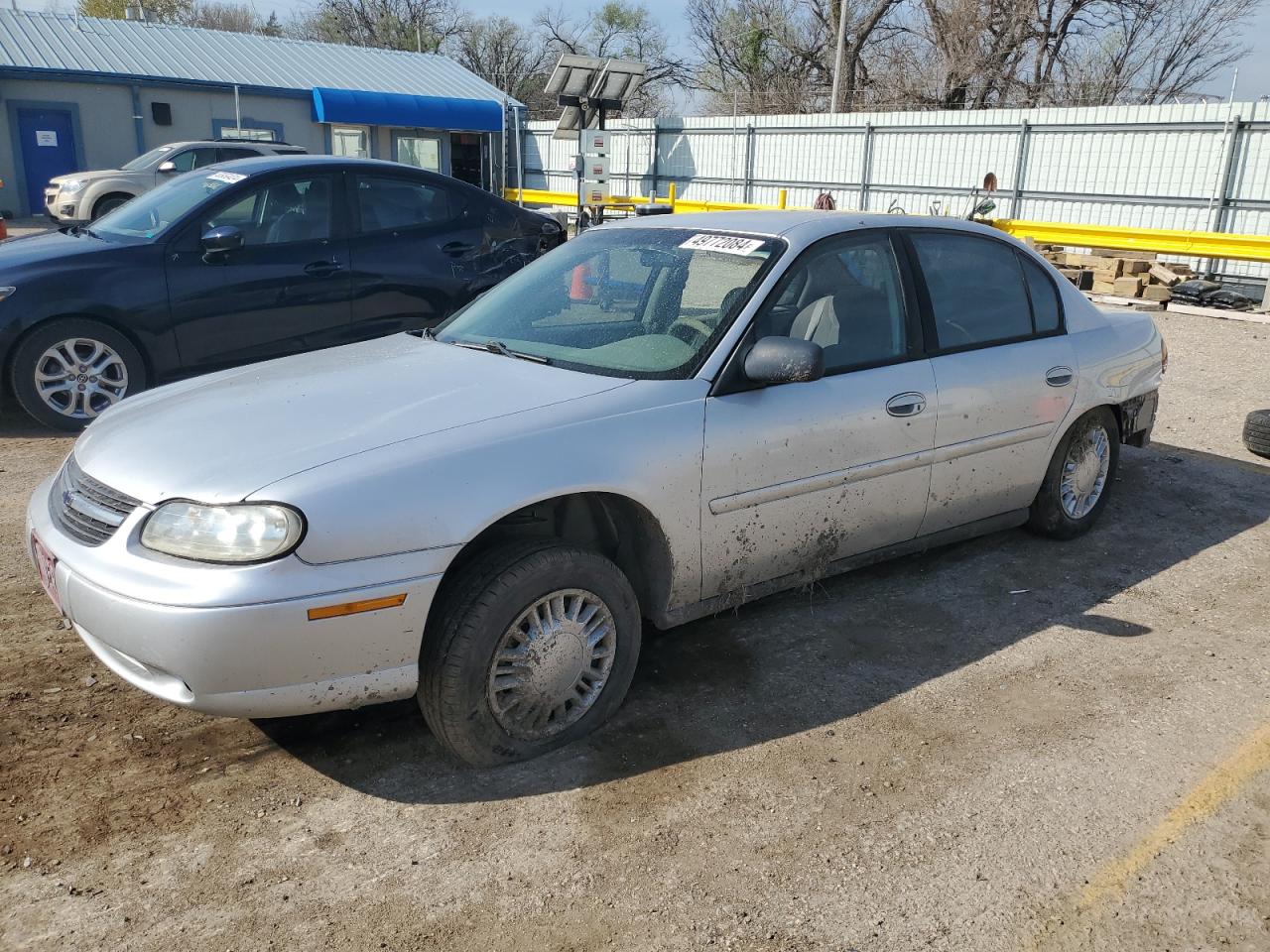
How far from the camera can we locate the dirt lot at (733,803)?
251 cm

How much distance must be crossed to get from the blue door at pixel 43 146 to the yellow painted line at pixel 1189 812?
28.5m

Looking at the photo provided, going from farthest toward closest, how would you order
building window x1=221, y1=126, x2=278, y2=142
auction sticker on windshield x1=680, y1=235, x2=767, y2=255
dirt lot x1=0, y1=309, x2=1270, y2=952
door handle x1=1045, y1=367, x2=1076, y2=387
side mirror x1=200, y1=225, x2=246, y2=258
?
building window x1=221, y1=126, x2=278, y2=142 < side mirror x1=200, y1=225, x2=246, y2=258 < door handle x1=1045, y1=367, x2=1076, y2=387 < auction sticker on windshield x1=680, y1=235, x2=767, y2=255 < dirt lot x1=0, y1=309, x2=1270, y2=952

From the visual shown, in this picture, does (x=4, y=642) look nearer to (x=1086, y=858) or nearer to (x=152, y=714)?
(x=152, y=714)

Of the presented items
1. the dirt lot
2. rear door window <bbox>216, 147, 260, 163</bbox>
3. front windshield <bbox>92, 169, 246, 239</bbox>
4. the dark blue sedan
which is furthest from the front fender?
rear door window <bbox>216, 147, 260, 163</bbox>

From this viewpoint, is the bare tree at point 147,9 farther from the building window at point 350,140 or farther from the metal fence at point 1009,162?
the metal fence at point 1009,162

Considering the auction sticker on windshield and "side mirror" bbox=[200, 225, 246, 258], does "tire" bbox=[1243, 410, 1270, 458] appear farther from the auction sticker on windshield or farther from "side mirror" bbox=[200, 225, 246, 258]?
"side mirror" bbox=[200, 225, 246, 258]

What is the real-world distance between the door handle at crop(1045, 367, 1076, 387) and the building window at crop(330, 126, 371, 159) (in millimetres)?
27958

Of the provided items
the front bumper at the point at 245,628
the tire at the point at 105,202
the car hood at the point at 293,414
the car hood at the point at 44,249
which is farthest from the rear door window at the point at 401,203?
the tire at the point at 105,202

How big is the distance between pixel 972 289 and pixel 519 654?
2.65m

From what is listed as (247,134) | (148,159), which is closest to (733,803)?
(148,159)

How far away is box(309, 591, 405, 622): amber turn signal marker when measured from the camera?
267 centimetres

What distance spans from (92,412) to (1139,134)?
54.1ft

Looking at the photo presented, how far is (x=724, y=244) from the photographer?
3.94 meters

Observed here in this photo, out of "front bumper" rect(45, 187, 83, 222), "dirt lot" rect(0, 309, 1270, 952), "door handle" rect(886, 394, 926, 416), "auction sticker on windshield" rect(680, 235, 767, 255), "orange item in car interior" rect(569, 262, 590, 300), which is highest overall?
"auction sticker on windshield" rect(680, 235, 767, 255)
